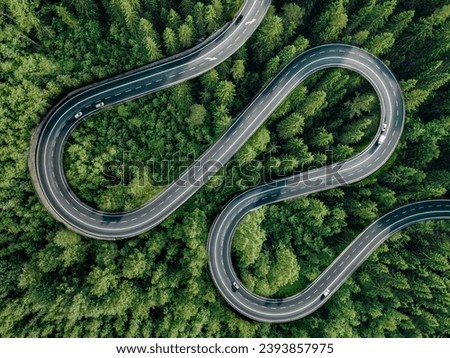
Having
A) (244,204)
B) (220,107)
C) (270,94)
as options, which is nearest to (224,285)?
(244,204)

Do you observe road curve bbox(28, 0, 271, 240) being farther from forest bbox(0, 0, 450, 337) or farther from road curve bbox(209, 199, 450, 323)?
road curve bbox(209, 199, 450, 323)

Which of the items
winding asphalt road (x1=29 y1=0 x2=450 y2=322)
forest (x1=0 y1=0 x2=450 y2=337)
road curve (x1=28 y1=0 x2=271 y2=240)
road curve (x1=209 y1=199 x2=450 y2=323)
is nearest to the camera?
forest (x1=0 y1=0 x2=450 y2=337)

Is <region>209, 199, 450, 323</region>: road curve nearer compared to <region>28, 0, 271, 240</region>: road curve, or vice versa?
<region>28, 0, 271, 240</region>: road curve

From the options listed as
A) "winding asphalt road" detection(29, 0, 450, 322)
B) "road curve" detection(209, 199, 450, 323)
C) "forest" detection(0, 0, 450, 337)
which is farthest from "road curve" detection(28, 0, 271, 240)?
"road curve" detection(209, 199, 450, 323)

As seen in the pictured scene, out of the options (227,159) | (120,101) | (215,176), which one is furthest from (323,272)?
(120,101)

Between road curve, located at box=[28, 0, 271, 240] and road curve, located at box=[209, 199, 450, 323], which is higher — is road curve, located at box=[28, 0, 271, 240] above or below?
above

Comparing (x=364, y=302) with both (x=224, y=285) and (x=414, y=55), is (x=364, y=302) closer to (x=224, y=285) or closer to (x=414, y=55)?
(x=224, y=285)
